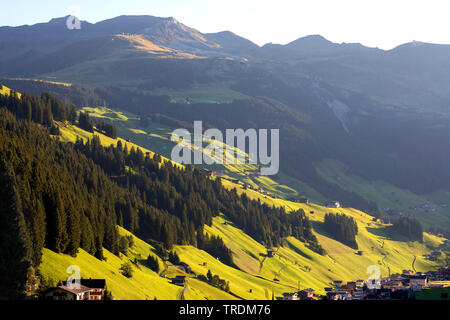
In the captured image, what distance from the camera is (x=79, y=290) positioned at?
8044 centimetres

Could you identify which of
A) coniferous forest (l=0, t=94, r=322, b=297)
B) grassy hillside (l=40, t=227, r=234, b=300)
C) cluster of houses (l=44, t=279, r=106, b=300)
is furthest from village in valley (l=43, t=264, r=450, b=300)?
coniferous forest (l=0, t=94, r=322, b=297)

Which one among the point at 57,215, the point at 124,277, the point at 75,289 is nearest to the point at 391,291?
the point at 124,277

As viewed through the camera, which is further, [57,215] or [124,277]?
[124,277]

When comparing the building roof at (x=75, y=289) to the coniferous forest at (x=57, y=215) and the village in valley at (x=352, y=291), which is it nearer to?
the village in valley at (x=352, y=291)

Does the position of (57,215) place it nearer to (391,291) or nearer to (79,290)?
(79,290)

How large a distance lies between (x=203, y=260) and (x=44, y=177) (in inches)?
3034

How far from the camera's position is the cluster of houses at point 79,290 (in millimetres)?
77188

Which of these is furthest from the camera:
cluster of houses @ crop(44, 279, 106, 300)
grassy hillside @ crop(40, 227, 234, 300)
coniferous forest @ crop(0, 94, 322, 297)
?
grassy hillside @ crop(40, 227, 234, 300)

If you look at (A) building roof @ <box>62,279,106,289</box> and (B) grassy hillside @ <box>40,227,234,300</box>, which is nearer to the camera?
(A) building roof @ <box>62,279,106,289</box>

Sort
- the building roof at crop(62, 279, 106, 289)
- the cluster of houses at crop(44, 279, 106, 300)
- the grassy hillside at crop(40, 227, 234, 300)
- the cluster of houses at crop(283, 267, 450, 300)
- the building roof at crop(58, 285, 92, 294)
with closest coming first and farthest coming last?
the cluster of houses at crop(44, 279, 106, 300) → the building roof at crop(58, 285, 92, 294) → the building roof at crop(62, 279, 106, 289) → the grassy hillside at crop(40, 227, 234, 300) → the cluster of houses at crop(283, 267, 450, 300)

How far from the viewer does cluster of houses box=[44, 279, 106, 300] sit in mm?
77188

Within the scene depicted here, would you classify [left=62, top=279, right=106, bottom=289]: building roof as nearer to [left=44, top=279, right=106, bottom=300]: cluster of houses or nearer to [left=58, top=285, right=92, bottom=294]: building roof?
[left=44, top=279, right=106, bottom=300]: cluster of houses
